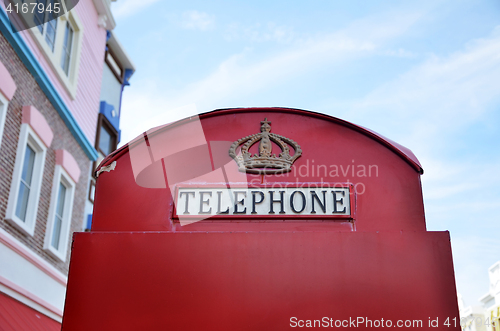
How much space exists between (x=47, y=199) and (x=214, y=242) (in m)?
6.22

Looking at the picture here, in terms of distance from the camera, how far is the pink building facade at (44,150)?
7398 mm

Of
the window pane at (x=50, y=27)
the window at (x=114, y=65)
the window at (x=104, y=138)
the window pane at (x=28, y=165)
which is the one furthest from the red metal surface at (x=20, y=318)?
the window at (x=114, y=65)

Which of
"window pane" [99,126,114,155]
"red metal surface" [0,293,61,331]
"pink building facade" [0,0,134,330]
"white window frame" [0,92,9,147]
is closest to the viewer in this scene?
"red metal surface" [0,293,61,331]

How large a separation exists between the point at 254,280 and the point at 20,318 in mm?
4900

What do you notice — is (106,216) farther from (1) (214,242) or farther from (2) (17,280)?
(2) (17,280)

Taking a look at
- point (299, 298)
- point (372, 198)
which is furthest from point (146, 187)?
point (372, 198)

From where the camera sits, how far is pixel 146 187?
3.74 metres

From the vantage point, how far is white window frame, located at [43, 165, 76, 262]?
28.6 ft

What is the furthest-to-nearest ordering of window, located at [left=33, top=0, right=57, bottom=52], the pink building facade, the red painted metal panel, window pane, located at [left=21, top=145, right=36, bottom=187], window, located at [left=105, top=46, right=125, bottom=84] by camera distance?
window, located at [left=105, top=46, right=125, bottom=84] < window, located at [left=33, top=0, right=57, bottom=52] < window pane, located at [left=21, top=145, right=36, bottom=187] < the pink building facade < the red painted metal panel

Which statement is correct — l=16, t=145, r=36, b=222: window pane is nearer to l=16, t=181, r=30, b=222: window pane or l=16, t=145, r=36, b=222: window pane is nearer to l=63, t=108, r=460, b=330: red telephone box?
l=16, t=181, r=30, b=222: window pane

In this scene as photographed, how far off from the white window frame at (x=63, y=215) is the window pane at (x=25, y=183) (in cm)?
67

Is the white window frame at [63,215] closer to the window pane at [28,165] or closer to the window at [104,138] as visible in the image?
the window pane at [28,165]

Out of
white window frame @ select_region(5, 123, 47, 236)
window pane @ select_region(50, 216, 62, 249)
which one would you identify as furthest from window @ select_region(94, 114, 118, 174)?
white window frame @ select_region(5, 123, 47, 236)

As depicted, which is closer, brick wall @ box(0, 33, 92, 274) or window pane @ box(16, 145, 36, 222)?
brick wall @ box(0, 33, 92, 274)
